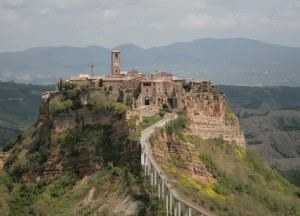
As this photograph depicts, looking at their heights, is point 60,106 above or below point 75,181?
above

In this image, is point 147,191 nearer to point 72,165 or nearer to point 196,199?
point 196,199

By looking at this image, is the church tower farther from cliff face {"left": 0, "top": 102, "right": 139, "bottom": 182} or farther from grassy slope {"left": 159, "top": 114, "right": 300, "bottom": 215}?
grassy slope {"left": 159, "top": 114, "right": 300, "bottom": 215}

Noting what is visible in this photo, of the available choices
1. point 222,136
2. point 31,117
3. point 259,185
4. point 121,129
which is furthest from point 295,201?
point 31,117

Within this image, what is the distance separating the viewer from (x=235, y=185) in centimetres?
4878

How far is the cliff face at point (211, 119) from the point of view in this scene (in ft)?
183

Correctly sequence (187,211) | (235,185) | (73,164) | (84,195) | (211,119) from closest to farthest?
(187,211) < (84,195) < (235,185) < (73,164) < (211,119)

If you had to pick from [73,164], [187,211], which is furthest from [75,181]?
[187,211]

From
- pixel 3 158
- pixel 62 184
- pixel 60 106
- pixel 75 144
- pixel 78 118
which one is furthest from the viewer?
pixel 3 158

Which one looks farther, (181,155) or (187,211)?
(181,155)

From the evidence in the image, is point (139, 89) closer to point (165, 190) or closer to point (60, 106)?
point (60, 106)

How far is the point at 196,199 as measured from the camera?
127 ft

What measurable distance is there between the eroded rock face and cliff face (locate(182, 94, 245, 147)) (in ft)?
19.5

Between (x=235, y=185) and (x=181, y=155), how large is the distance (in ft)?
16.9

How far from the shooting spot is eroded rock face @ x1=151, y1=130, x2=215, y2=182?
45719 millimetres
